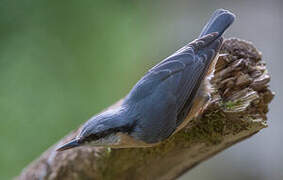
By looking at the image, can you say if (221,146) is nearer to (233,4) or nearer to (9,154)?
(9,154)

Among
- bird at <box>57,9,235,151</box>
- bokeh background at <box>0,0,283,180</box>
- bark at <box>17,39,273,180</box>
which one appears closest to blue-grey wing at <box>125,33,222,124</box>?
bird at <box>57,9,235,151</box>

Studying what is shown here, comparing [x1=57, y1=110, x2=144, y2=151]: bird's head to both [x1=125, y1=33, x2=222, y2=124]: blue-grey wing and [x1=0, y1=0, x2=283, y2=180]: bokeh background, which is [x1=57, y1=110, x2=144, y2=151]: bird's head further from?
[x1=0, y1=0, x2=283, y2=180]: bokeh background

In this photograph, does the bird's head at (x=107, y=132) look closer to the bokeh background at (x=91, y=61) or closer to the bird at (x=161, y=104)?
the bird at (x=161, y=104)

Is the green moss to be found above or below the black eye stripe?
below

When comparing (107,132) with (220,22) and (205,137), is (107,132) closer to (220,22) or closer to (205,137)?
(205,137)

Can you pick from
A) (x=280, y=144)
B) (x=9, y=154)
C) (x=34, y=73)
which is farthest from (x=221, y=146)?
(x=34, y=73)
